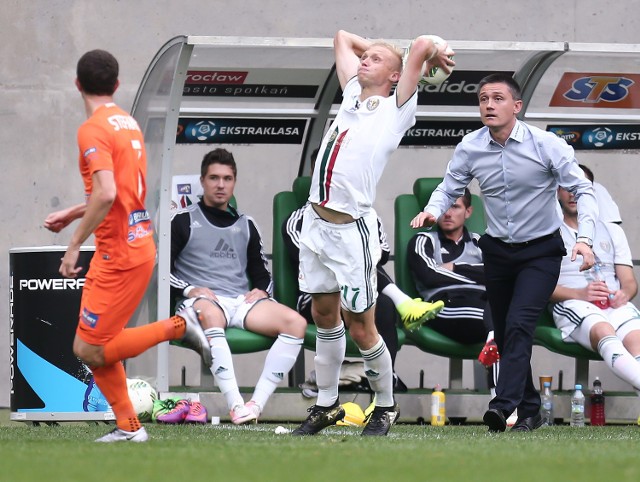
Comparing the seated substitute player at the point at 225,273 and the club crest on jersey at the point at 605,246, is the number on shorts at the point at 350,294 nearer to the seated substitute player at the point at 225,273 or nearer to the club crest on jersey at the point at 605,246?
the seated substitute player at the point at 225,273

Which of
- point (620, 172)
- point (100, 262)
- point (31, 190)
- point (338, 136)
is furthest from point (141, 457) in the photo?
point (620, 172)

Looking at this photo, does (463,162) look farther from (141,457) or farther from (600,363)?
(600,363)

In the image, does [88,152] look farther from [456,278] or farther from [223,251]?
[456,278]

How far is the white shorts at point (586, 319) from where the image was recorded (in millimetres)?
8750

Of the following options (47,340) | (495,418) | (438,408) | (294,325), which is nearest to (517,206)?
(495,418)

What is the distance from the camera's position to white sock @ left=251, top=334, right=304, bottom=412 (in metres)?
8.12

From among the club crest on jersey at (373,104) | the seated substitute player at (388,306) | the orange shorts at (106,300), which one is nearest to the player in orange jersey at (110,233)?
the orange shorts at (106,300)

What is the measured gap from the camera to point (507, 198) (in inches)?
288

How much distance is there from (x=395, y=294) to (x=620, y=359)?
153cm

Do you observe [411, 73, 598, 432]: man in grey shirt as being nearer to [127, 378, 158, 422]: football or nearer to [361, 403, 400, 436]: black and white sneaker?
[361, 403, 400, 436]: black and white sneaker

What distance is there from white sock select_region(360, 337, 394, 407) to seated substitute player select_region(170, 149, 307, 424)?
1.59 m

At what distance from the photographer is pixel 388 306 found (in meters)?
8.78

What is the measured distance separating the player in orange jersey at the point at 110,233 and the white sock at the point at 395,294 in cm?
306

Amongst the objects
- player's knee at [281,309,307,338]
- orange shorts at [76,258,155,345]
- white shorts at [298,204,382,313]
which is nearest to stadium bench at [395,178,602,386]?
player's knee at [281,309,307,338]
